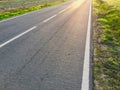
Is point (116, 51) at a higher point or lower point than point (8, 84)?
lower

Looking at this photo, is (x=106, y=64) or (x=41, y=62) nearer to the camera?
(x=41, y=62)

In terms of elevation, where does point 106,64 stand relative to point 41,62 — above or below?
below

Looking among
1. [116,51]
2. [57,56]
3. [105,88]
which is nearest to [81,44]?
[116,51]

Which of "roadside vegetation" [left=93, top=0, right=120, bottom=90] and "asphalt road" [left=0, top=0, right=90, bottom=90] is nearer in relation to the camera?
"asphalt road" [left=0, top=0, right=90, bottom=90]

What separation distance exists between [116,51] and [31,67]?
3.73 m

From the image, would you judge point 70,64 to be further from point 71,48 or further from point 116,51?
point 116,51

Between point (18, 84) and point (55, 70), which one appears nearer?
point (18, 84)

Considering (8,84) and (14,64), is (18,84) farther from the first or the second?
(14,64)

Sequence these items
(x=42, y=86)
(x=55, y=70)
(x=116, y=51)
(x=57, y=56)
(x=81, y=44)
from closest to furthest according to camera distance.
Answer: (x=42, y=86) < (x=55, y=70) < (x=57, y=56) < (x=116, y=51) < (x=81, y=44)

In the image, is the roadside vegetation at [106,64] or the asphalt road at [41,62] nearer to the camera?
the asphalt road at [41,62]

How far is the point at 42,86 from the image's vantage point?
5160mm

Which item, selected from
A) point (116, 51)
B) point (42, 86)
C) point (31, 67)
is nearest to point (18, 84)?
point (42, 86)

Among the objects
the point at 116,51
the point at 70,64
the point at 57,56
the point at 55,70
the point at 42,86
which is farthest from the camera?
the point at 116,51

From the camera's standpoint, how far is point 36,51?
26.5 feet
